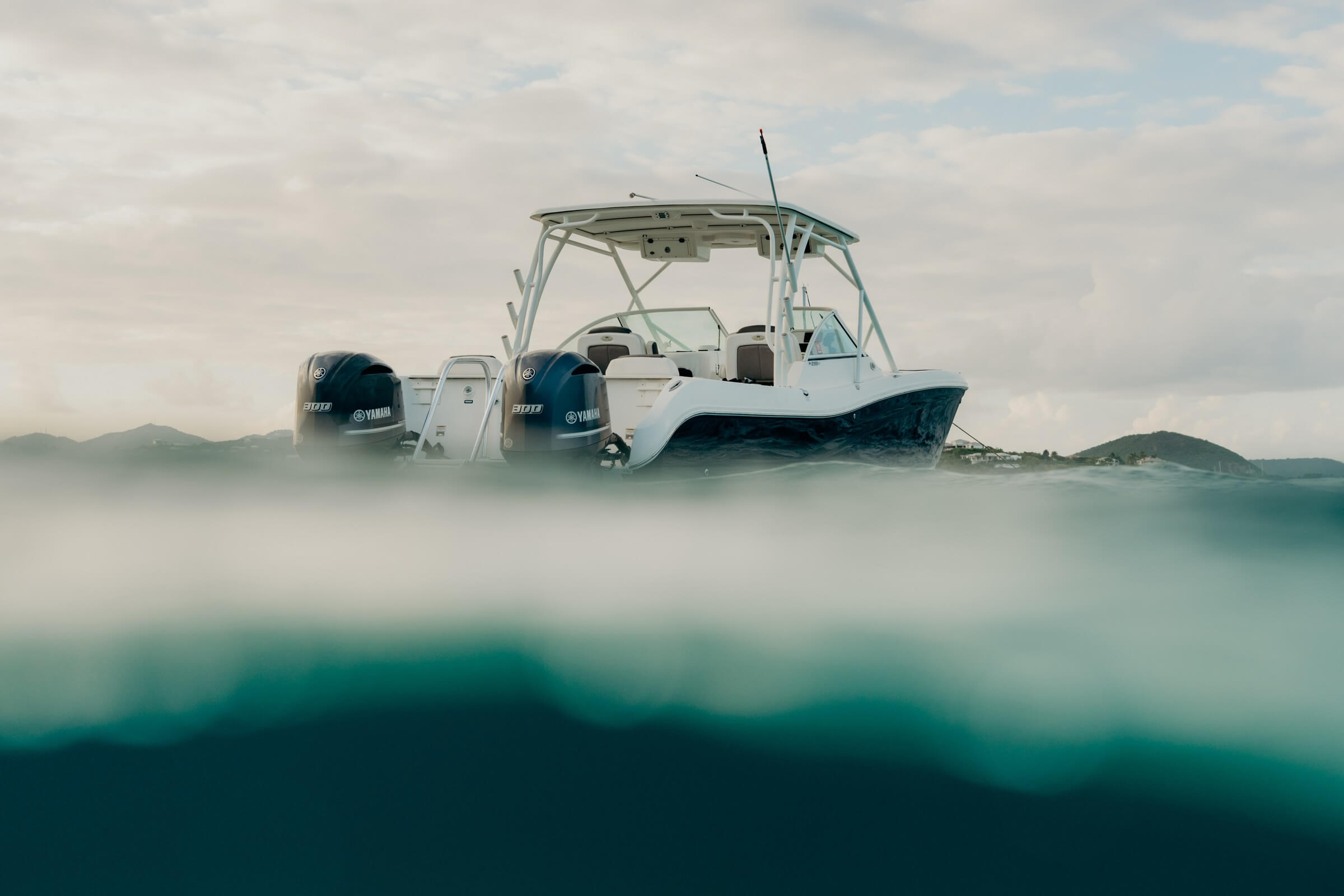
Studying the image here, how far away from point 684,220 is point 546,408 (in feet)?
11.2

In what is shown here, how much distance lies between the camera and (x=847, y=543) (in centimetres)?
489

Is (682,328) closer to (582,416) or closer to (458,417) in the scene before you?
(458,417)

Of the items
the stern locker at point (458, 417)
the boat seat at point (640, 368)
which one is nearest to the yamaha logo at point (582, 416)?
the boat seat at point (640, 368)

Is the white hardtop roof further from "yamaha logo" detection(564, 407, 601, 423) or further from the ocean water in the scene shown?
the ocean water

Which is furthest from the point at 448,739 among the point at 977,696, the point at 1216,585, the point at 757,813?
the point at 1216,585

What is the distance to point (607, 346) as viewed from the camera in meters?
8.45

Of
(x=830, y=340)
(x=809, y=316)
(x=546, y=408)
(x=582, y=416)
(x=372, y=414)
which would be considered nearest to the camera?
(x=546, y=408)

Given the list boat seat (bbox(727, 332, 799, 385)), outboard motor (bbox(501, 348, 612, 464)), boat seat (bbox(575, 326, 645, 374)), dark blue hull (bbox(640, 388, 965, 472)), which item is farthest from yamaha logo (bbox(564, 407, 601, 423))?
boat seat (bbox(727, 332, 799, 385))

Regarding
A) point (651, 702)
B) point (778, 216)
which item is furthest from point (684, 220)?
point (651, 702)

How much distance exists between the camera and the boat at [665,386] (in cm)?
614

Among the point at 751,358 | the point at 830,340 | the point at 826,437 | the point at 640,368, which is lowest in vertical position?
the point at 826,437

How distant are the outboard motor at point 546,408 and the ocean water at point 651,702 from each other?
60 cm

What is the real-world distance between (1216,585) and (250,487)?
5.21m

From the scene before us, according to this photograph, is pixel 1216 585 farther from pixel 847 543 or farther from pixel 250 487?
pixel 250 487
